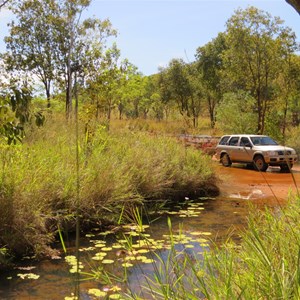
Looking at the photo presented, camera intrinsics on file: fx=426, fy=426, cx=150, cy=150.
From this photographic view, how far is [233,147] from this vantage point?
18.8 meters

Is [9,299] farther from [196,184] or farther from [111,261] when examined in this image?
[196,184]

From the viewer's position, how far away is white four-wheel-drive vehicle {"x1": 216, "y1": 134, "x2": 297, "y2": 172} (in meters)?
16.3

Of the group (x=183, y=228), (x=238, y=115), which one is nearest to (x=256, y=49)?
(x=238, y=115)

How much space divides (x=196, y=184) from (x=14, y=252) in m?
6.00

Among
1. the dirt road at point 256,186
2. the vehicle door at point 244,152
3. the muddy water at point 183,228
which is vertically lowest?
the dirt road at point 256,186

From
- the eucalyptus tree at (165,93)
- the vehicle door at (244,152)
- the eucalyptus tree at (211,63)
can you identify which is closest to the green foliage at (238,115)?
the vehicle door at (244,152)

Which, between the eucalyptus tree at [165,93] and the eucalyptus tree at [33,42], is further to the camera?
the eucalyptus tree at [165,93]

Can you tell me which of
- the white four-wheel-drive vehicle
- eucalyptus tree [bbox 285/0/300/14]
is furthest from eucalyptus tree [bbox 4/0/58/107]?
eucalyptus tree [bbox 285/0/300/14]

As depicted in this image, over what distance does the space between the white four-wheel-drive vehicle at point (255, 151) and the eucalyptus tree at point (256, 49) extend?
16.3 feet

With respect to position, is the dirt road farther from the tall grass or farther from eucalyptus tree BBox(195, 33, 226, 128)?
eucalyptus tree BBox(195, 33, 226, 128)

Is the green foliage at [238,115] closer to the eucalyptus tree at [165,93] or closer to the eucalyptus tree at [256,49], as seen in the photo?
the eucalyptus tree at [256,49]

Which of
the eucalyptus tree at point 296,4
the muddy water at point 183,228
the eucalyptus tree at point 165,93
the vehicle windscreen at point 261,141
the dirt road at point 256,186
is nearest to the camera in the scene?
the eucalyptus tree at point 296,4

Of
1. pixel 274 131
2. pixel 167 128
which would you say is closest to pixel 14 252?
pixel 167 128

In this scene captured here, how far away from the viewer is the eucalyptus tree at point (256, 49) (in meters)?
23.3
